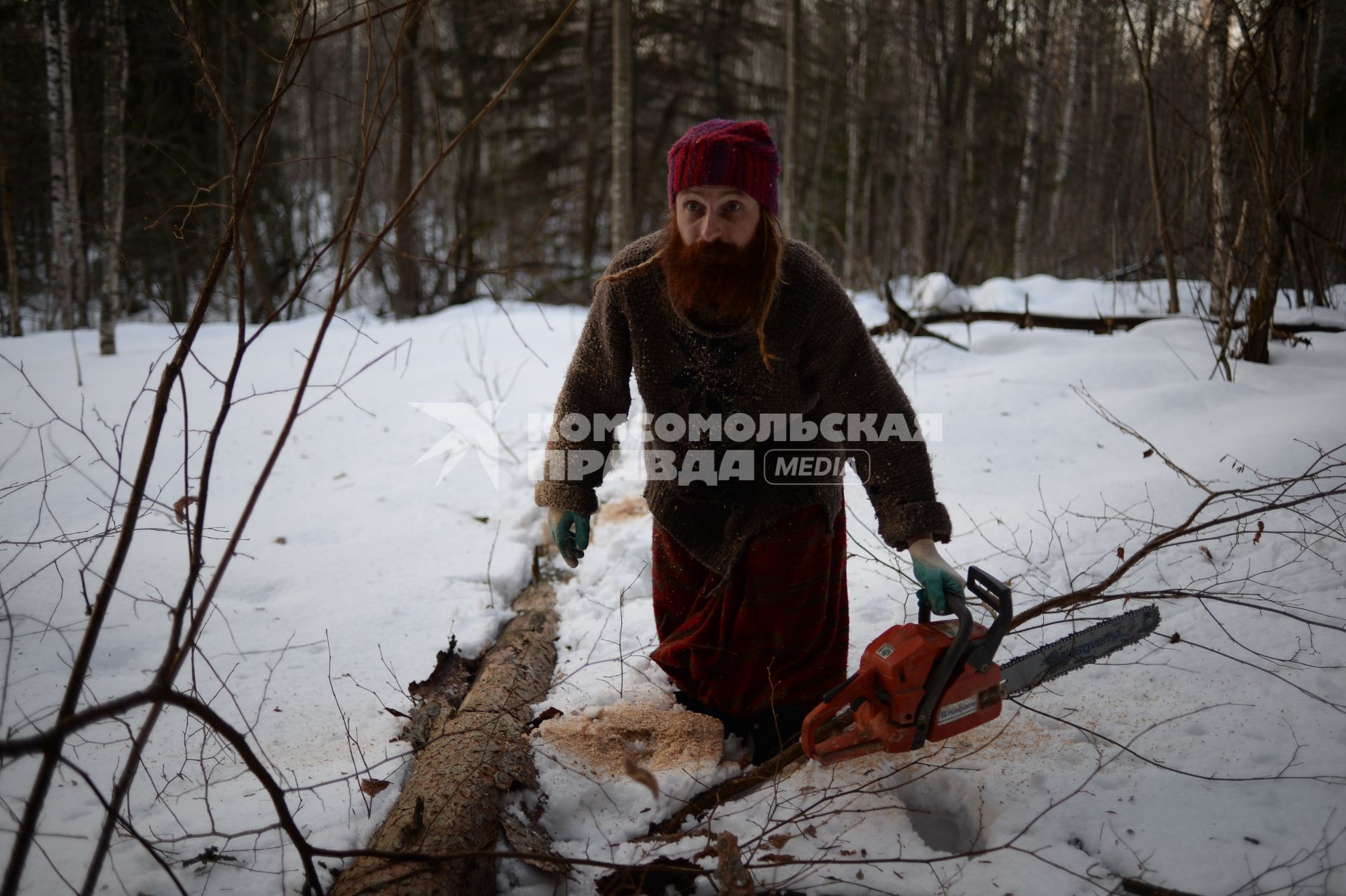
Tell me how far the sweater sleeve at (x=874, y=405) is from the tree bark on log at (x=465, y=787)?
3.98 ft

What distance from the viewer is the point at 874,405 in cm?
204

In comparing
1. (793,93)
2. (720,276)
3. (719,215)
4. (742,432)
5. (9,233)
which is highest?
(793,93)

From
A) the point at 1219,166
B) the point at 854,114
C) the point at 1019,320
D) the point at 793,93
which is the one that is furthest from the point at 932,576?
the point at 854,114

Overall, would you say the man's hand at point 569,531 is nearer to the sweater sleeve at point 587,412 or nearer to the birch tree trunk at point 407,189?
the sweater sleeve at point 587,412

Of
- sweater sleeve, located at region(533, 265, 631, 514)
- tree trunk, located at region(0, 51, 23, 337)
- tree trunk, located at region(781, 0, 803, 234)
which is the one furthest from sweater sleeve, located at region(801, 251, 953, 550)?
tree trunk, located at region(781, 0, 803, 234)

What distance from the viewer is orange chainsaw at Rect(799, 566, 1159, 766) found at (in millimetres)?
1707

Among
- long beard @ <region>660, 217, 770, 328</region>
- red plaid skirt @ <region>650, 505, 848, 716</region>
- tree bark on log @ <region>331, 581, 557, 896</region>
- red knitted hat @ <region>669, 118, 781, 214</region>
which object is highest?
red knitted hat @ <region>669, 118, 781, 214</region>

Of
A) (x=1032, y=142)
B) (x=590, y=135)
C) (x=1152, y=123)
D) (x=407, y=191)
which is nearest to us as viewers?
(x=1152, y=123)

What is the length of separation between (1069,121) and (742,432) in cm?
1352

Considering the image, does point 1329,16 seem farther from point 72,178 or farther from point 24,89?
point 24,89

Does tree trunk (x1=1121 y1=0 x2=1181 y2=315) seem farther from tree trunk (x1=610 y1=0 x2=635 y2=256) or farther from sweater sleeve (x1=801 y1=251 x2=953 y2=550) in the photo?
tree trunk (x1=610 y1=0 x2=635 y2=256)

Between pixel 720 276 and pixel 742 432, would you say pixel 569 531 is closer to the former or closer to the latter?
pixel 742 432

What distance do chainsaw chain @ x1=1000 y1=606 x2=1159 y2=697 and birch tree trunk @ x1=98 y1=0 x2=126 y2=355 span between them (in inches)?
338

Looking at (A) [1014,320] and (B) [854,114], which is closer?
(A) [1014,320]
